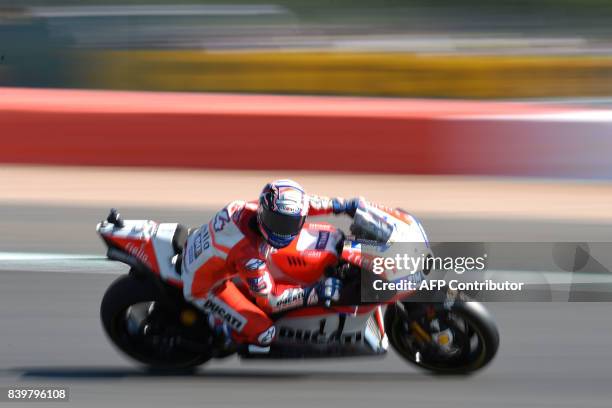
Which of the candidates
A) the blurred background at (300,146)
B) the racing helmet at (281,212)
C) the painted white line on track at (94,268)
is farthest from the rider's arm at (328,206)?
the painted white line on track at (94,268)

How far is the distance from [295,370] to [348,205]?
1.01m

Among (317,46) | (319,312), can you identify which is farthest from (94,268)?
(317,46)

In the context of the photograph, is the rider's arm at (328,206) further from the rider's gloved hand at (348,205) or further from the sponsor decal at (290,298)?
the sponsor decal at (290,298)

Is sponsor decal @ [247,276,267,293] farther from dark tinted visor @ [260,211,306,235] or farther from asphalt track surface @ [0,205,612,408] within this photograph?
asphalt track surface @ [0,205,612,408]

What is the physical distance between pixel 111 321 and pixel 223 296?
69cm

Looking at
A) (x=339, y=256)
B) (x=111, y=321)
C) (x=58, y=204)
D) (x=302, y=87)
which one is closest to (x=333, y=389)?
(x=339, y=256)

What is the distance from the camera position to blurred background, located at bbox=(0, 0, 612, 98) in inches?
495

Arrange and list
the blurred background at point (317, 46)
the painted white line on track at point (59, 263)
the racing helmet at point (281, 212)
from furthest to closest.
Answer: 1. the blurred background at point (317, 46)
2. the painted white line on track at point (59, 263)
3. the racing helmet at point (281, 212)

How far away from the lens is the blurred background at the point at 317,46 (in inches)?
495

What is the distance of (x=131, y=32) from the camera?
12.9 meters

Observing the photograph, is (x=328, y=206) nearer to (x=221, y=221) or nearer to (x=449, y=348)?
(x=221, y=221)

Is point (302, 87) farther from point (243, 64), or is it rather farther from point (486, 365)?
point (486, 365)

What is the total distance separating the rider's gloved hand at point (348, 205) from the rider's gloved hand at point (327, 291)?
0.38 m

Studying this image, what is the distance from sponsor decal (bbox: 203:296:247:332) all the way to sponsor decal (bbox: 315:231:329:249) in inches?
21.5
